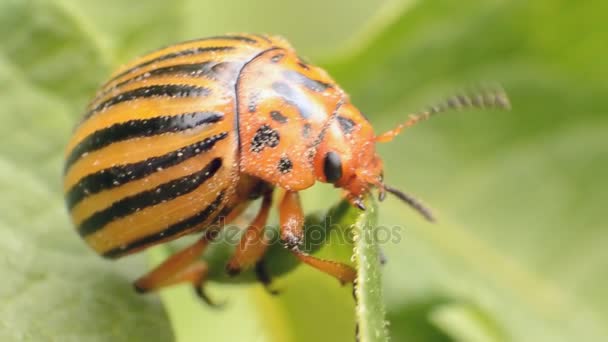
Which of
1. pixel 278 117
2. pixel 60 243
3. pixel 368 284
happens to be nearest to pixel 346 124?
pixel 278 117

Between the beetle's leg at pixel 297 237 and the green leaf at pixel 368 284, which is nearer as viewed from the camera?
the green leaf at pixel 368 284

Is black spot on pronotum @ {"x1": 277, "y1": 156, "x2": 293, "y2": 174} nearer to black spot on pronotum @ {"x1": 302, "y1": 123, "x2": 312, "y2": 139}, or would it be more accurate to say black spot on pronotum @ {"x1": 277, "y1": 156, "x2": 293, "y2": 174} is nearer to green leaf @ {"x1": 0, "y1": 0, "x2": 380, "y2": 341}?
black spot on pronotum @ {"x1": 302, "y1": 123, "x2": 312, "y2": 139}

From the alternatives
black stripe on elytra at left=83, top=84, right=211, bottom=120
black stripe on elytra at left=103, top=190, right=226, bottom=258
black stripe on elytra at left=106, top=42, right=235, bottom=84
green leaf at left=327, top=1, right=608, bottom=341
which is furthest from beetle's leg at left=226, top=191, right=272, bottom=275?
green leaf at left=327, top=1, right=608, bottom=341

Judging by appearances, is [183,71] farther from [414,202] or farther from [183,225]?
[414,202]

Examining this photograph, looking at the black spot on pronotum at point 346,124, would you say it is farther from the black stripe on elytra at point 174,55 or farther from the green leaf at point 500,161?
the green leaf at point 500,161

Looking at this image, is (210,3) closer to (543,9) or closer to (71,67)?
(71,67)

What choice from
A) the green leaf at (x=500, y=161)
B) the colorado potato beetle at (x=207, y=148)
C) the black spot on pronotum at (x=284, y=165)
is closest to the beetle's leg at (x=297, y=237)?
the colorado potato beetle at (x=207, y=148)

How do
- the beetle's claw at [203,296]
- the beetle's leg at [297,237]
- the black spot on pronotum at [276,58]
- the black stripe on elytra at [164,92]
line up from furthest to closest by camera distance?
1. the beetle's claw at [203,296]
2. the black spot on pronotum at [276,58]
3. the black stripe on elytra at [164,92]
4. the beetle's leg at [297,237]
